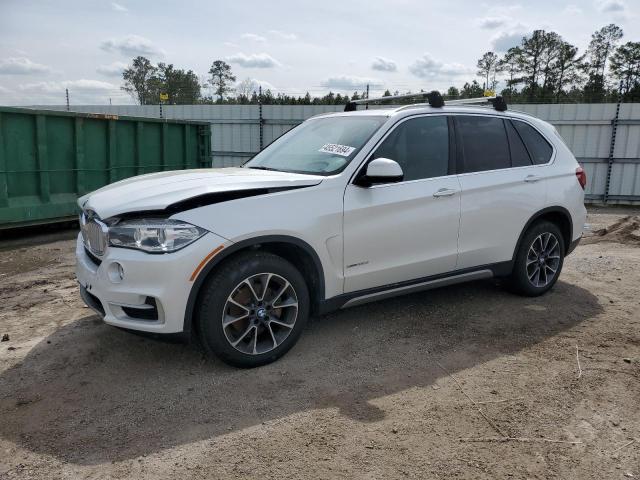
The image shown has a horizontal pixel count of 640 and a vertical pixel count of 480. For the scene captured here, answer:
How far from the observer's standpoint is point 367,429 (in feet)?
9.72

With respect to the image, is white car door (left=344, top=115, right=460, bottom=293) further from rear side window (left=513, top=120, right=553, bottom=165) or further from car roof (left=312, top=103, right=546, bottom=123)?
rear side window (left=513, top=120, right=553, bottom=165)

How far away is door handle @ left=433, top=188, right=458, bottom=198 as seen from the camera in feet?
14.0

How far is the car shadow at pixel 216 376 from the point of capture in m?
2.94

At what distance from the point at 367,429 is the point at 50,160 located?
23.7 ft

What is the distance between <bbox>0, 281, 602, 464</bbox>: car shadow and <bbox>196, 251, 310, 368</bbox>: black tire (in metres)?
0.12

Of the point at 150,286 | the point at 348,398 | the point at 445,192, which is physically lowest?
the point at 348,398

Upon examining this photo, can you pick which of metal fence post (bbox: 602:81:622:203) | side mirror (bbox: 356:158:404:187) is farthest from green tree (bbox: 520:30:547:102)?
side mirror (bbox: 356:158:404:187)

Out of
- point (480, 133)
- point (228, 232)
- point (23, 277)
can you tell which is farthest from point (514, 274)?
point (23, 277)

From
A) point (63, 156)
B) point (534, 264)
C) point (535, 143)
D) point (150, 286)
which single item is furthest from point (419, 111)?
point (63, 156)

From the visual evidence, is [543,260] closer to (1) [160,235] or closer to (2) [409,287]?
(2) [409,287]

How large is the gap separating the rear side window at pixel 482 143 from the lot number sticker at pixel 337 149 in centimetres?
112

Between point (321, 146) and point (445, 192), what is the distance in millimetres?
1082

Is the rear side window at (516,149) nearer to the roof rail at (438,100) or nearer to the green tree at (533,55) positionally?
the roof rail at (438,100)

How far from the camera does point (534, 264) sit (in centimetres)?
521
